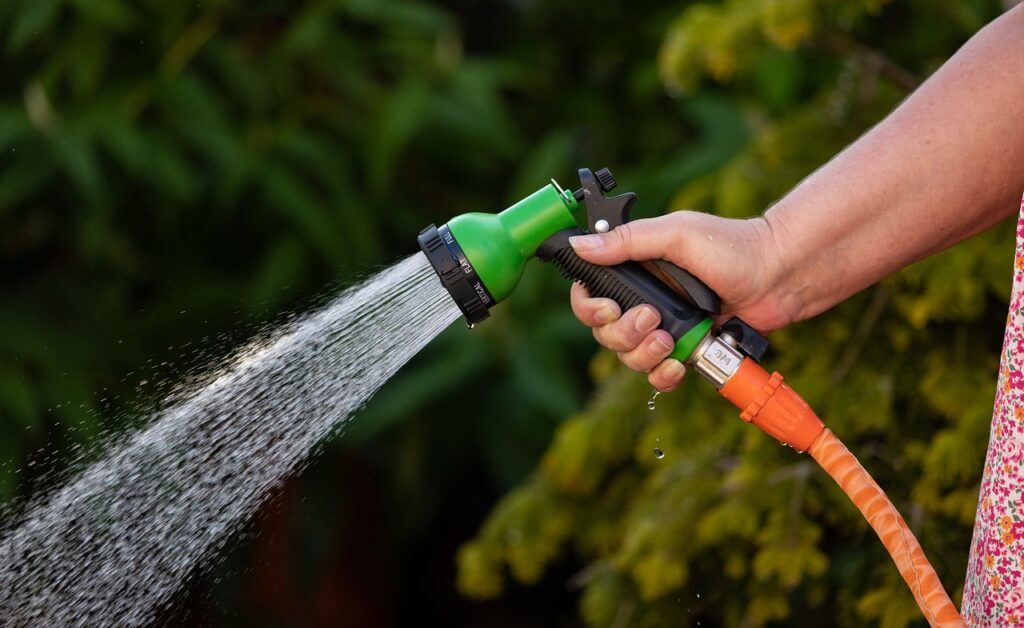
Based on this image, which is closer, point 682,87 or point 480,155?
point 682,87

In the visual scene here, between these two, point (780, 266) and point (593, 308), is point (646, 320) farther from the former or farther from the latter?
point (780, 266)

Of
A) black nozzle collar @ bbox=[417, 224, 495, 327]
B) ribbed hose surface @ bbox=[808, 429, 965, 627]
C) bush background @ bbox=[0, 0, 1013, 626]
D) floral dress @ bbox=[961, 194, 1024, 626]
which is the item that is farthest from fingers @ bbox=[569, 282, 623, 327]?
bush background @ bbox=[0, 0, 1013, 626]

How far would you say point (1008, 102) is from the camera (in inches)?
47.2

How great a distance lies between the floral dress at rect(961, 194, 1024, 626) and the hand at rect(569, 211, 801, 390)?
305mm

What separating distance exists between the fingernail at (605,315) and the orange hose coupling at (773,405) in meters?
0.15

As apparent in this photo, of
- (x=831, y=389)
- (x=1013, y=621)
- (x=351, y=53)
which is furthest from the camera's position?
(x=351, y=53)

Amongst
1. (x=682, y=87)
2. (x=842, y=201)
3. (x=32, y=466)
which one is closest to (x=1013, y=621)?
(x=842, y=201)

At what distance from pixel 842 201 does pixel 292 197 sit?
1.66m

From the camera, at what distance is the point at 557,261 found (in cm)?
134

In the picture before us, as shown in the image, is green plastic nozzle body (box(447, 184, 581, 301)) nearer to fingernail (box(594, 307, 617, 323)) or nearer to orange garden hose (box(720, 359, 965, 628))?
fingernail (box(594, 307, 617, 323))

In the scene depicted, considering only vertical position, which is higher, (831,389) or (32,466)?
(32,466)

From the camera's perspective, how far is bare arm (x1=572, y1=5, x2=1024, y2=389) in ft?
3.99

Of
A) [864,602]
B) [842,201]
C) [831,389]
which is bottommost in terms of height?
[864,602]

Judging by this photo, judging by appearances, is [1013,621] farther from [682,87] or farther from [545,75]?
[545,75]
